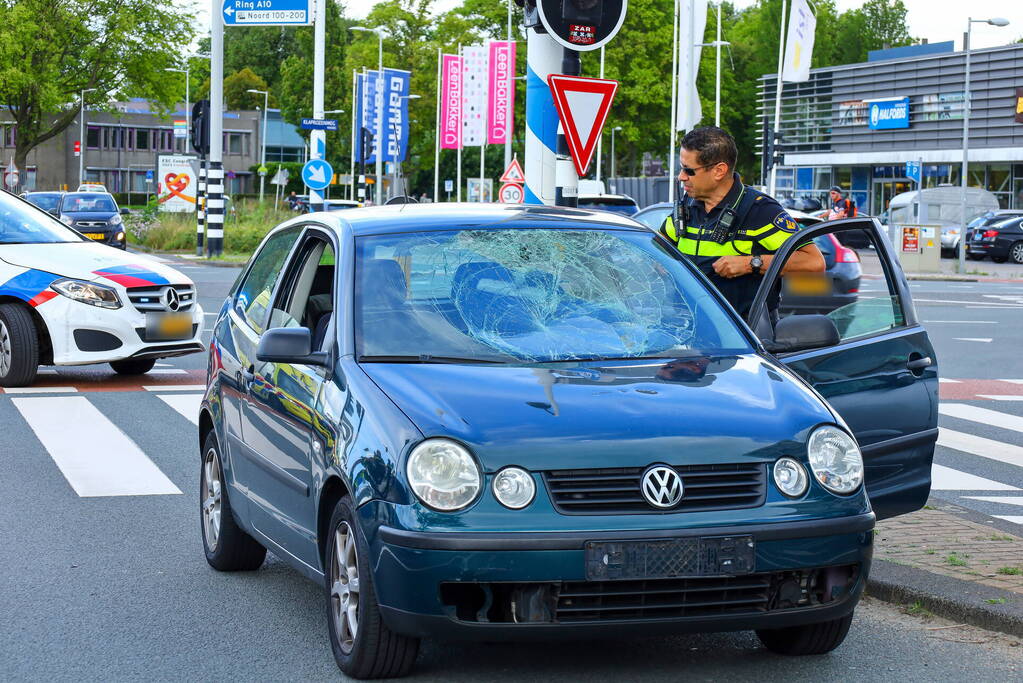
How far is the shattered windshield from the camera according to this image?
211 inches

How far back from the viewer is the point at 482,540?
4453 mm

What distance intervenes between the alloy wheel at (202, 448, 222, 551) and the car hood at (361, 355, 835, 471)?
1.83 m

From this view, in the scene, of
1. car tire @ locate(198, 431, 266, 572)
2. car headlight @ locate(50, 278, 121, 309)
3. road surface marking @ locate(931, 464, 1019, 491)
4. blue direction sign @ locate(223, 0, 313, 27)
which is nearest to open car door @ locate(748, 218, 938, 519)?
car tire @ locate(198, 431, 266, 572)

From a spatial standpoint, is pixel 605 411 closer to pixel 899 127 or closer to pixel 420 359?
pixel 420 359

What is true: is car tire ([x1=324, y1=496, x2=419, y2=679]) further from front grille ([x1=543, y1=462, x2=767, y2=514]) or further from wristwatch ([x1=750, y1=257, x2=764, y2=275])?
wristwatch ([x1=750, y1=257, x2=764, y2=275])

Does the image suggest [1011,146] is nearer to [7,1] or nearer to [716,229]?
[7,1]

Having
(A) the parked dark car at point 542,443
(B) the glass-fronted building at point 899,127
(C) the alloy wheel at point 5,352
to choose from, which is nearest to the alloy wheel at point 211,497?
(A) the parked dark car at point 542,443

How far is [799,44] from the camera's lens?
152 ft

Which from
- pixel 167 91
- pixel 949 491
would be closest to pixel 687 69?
pixel 949 491

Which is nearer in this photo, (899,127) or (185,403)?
(185,403)

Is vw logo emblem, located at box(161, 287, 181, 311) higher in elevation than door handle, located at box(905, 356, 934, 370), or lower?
lower

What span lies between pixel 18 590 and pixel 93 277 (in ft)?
24.0

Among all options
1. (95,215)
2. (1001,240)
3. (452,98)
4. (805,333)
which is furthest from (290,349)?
(452,98)

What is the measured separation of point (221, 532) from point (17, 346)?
713 cm
